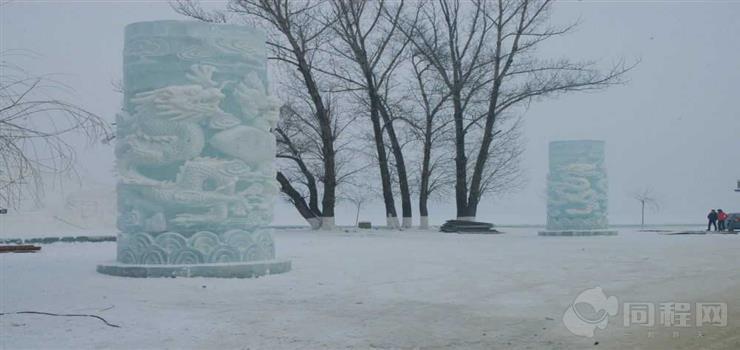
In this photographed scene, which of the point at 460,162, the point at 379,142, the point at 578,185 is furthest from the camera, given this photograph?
the point at 460,162

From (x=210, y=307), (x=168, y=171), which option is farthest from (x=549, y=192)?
(x=210, y=307)

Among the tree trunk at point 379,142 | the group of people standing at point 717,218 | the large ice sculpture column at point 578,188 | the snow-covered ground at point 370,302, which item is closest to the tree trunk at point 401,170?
the tree trunk at point 379,142

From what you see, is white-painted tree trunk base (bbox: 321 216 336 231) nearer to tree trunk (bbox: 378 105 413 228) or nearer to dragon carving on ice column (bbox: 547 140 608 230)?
tree trunk (bbox: 378 105 413 228)

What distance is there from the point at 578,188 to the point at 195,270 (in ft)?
56.0

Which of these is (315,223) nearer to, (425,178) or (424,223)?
(424,223)

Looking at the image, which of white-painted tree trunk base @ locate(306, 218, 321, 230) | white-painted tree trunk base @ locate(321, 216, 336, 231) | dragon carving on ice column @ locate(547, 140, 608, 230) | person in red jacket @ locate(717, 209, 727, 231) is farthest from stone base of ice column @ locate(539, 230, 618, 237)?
person in red jacket @ locate(717, 209, 727, 231)

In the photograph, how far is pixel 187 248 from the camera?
11477 mm

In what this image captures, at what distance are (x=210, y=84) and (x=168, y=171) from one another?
129cm

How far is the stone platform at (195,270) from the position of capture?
11.2 m

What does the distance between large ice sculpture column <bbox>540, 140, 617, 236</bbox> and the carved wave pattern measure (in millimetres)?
16005

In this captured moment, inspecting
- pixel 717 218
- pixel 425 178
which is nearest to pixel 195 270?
pixel 425 178

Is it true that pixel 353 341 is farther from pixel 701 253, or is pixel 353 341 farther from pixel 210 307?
pixel 701 253

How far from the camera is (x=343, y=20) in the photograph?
29.3 meters

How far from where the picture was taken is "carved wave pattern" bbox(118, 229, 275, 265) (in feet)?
37.6
